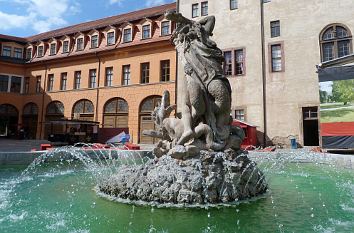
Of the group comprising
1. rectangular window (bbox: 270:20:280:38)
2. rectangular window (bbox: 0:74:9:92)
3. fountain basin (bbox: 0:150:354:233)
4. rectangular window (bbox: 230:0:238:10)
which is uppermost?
rectangular window (bbox: 230:0:238:10)

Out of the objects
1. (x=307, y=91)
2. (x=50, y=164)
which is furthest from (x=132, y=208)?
(x=307, y=91)

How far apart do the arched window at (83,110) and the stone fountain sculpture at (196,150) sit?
94.7ft

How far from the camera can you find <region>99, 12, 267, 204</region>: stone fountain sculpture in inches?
218

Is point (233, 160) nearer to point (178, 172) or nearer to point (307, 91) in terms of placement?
point (178, 172)

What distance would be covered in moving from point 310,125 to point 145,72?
17.1 meters

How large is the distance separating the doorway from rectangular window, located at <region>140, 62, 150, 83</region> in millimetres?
15699

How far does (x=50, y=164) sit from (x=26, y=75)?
31744mm

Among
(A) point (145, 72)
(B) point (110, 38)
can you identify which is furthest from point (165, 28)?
(B) point (110, 38)

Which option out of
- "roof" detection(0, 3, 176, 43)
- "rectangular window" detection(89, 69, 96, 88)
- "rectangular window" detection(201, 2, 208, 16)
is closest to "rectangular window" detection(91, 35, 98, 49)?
"roof" detection(0, 3, 176, 43)

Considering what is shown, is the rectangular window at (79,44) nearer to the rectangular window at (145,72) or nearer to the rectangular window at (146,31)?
the rectangular window at (146,31)

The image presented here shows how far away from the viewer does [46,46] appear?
39875 mm

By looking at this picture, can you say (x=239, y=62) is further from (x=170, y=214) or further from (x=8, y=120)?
(x=8, y=120)

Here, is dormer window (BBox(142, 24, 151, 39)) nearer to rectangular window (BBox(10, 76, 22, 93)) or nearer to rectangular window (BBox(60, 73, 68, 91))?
rectangular window (BBox(60, 73, 68, 91))

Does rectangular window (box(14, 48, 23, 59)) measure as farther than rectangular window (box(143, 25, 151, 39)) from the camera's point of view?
Yes
